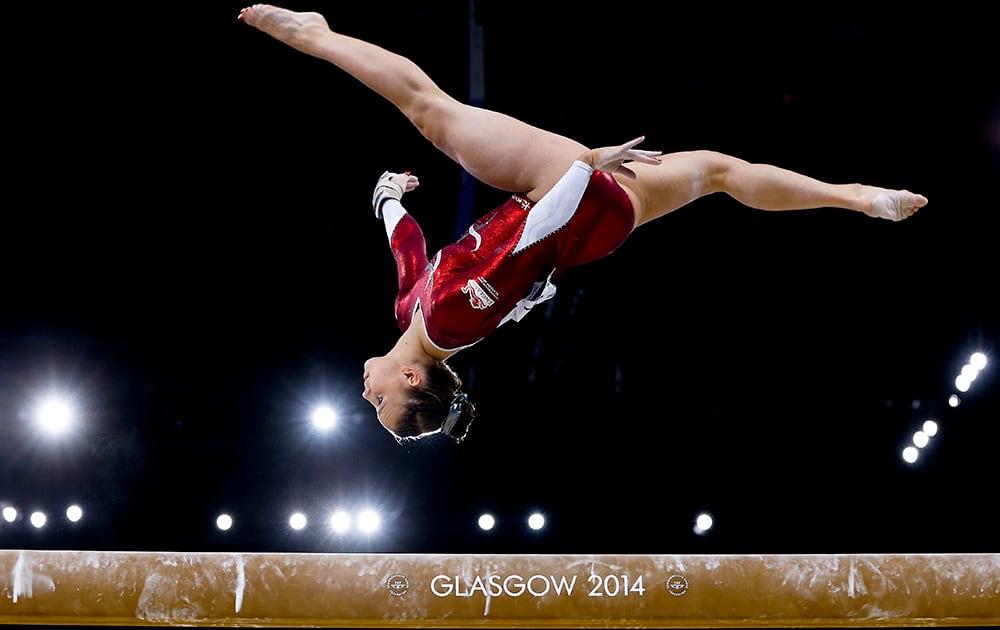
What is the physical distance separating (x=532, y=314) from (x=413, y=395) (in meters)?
3.65

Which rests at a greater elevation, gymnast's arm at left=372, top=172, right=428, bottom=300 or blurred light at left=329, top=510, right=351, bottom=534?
blurred light at left=329, top=510, right=351, bottom=534

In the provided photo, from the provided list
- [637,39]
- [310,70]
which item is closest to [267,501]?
[310,70]

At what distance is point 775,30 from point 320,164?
2.94 m

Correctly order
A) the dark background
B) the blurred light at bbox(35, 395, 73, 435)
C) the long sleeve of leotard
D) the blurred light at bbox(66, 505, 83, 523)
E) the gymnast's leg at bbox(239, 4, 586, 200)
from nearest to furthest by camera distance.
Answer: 1. the gymnast's leg at bbox(239, 4, 586, 200)
2. the long sleeve of leotard
3. the dark background
4. the blurred light at bbox(35, 395, 73, 435)
5. the blurred light at bbox(66, 505, 83, 523)

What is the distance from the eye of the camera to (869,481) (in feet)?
23.6

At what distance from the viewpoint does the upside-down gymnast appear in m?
3.09

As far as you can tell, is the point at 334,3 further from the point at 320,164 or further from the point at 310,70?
the point at 320,164

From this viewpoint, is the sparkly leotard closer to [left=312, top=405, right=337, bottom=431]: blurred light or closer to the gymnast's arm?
the gymnast's arm

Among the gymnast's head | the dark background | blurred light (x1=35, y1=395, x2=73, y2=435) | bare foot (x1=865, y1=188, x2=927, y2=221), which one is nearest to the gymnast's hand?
bare foot (x1=865, y1=188, x2=927, y2=221)

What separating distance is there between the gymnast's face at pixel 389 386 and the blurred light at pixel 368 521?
4.11 metres

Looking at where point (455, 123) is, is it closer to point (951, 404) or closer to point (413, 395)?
point (413, 395)

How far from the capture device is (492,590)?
312cm

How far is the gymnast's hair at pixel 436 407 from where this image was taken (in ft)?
10.9

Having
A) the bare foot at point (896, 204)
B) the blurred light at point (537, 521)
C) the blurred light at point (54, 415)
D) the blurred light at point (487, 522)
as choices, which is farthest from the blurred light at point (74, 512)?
the bare foot at point (896, 204)
